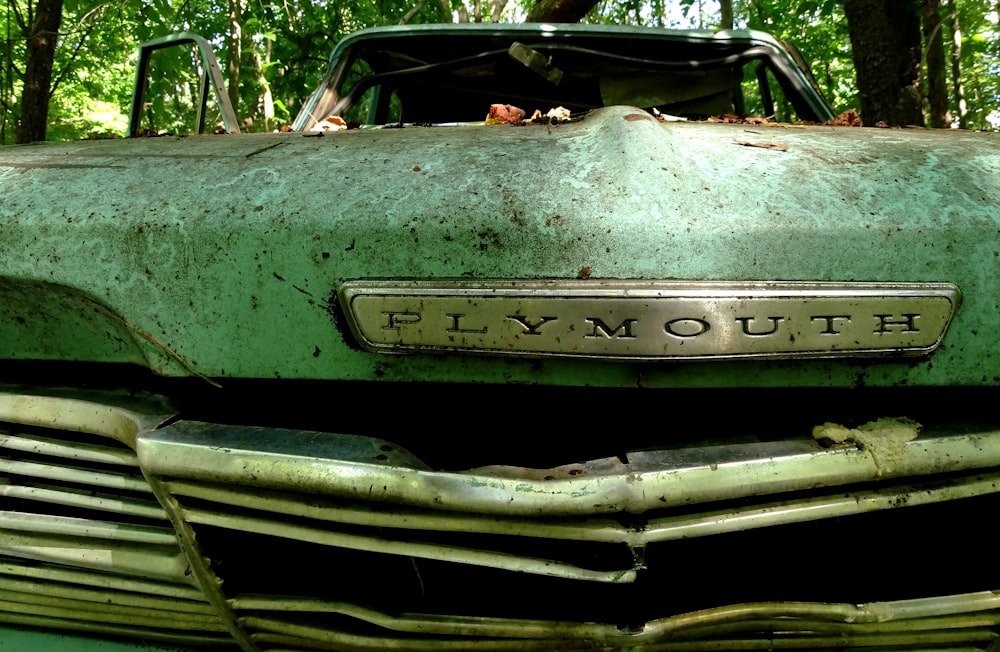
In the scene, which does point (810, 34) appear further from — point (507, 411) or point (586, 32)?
point (507, 411)

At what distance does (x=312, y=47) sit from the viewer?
6.37m

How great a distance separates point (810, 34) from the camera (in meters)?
9.96

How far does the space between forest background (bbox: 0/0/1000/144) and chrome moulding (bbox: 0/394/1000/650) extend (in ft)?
7.41

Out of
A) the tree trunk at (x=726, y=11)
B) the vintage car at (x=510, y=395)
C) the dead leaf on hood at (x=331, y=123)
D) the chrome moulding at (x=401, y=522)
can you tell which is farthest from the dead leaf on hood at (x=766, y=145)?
the tree trunk at (x=726, y=11)

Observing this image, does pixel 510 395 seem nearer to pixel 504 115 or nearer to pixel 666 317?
pixel 666 317

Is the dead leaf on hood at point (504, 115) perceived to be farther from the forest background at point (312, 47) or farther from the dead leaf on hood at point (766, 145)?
the forest background at point (312, 47)

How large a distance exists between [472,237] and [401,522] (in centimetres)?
36

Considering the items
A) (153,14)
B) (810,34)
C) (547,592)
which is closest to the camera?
(547,592)

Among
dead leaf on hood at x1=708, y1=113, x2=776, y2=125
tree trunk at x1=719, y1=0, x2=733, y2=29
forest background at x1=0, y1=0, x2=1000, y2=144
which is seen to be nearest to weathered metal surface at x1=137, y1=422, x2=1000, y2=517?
dead leaf on hood at x1=708, y1=113, x2=776, y2=125

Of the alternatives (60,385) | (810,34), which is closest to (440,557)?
(60,385)

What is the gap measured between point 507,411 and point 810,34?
35.9ft

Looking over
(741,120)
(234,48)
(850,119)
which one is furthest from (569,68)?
(234,48)

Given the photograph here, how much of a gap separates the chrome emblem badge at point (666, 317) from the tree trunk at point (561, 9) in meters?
4.29

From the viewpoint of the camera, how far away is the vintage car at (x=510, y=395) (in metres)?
0.82
